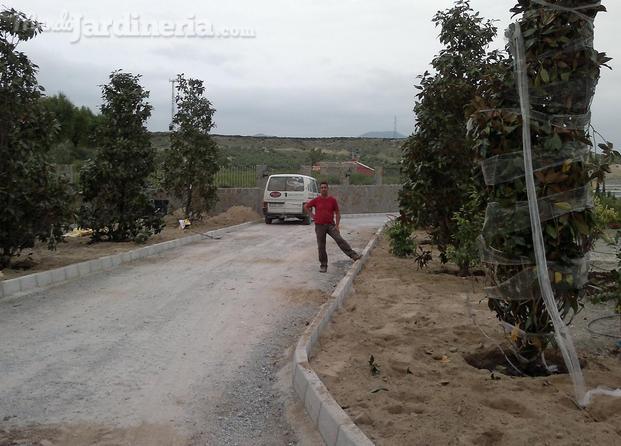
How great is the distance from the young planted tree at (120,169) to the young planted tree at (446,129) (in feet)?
23.9

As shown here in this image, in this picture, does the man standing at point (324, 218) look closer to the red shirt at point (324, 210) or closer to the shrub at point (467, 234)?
the red shirt at point (324, 210)

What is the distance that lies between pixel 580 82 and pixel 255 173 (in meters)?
23.7

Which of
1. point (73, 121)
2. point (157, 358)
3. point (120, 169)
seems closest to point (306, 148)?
point (73, 121)

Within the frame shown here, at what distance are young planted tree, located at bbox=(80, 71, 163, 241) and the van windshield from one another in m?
8.37

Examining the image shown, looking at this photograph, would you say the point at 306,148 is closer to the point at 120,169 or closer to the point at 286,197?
the point at 286,197

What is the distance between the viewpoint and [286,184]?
73.7ft

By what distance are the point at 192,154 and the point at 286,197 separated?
4.17m

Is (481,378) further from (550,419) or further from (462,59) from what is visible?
(462,59)

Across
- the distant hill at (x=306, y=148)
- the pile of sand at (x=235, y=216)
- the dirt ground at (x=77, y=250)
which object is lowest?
the pile of sand at (x=235, y=216)

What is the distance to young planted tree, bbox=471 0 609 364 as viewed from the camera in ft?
14.6

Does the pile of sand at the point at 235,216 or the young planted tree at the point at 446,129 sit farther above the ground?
the young planted tree at the point at 446,129

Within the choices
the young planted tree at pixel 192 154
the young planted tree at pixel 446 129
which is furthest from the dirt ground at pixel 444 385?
the young planted tree at pixel 192 154

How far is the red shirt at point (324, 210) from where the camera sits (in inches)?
440

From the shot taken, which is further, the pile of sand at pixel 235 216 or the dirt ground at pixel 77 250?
the pile of sand at pixel 235 216
